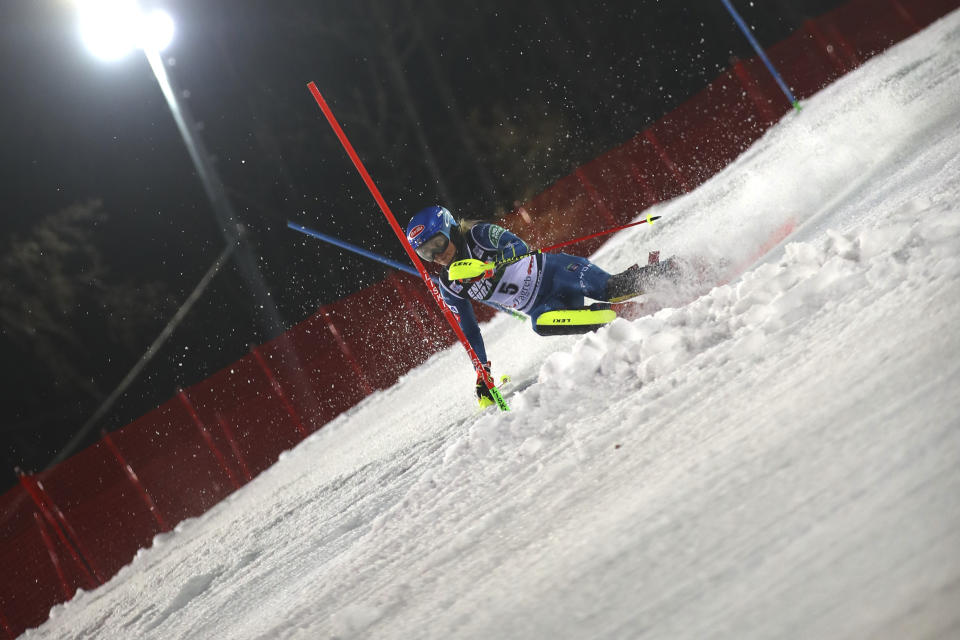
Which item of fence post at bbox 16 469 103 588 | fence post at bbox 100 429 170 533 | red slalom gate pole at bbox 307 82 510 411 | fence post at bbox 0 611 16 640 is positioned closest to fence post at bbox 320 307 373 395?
fence post at bbox 100 429 170 533

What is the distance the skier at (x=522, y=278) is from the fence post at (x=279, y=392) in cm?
602

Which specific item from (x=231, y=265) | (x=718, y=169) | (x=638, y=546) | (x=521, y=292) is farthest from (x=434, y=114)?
(x=638, y=546)

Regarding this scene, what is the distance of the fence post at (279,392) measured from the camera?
11234mm

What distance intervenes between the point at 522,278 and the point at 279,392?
21.5 feet

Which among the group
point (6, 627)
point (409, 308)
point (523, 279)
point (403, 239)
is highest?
point (409, 308)

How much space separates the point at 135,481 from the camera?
1016 centimetres

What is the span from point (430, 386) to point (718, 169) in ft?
18.9

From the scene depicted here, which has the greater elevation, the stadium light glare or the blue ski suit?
the stadium light glare

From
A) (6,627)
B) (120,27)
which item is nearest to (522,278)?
(6,627)

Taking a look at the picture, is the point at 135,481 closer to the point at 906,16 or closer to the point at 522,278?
the point at 522,278

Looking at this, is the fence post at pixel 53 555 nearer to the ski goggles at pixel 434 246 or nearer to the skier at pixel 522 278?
the skier at pixel 522 278

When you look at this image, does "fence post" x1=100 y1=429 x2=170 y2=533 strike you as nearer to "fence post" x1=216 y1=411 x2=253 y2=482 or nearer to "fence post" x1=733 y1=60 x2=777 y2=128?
"fence post" x1=216 y1=411 x2=253 y2=482

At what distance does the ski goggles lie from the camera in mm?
5465

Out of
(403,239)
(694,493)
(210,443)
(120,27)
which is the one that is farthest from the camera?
(120,27)
